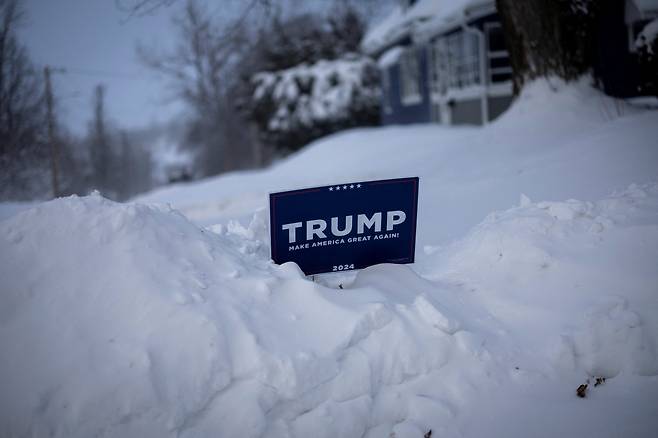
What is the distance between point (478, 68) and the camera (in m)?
15.3

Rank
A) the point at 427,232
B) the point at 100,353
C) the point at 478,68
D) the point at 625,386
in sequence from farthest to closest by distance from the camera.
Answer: the point at 478,68 → the point at 427,232 → the point at 625,386 → the point at 100,353

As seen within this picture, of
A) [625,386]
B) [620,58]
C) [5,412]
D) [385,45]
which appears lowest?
[625,386]

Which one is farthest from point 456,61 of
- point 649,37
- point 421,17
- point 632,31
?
point 649,37

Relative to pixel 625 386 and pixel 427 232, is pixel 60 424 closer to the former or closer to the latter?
pixel 625 386

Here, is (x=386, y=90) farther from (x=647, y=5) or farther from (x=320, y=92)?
(x=647, y=5)

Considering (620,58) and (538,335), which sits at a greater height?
(620,58)

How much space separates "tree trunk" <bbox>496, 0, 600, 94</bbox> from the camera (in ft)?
27.9

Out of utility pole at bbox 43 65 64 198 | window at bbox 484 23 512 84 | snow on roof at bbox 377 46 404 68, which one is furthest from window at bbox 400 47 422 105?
utility pole at bbox 43 65 64 198

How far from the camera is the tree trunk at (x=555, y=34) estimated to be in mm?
8492

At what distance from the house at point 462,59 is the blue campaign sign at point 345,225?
631cm

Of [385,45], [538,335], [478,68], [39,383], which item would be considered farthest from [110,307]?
[385,45]

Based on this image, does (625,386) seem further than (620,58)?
No

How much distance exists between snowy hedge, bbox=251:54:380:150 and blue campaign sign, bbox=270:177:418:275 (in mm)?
19976

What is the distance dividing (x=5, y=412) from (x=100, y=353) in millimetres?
495
